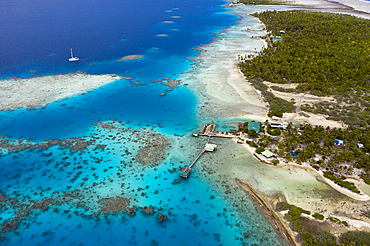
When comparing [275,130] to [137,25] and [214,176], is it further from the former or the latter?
[137,25]

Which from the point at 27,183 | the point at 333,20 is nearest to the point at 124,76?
the point at 27,183

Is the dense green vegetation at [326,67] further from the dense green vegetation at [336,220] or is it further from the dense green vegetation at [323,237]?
the dense green vegetation at [323,237]

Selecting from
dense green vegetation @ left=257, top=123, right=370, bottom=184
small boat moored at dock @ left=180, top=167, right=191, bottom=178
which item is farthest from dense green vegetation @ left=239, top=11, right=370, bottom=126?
small boat moored at dock @ left=180, top=167, right=191, bottom=178

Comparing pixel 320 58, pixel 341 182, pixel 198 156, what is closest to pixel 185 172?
pixel 198 156

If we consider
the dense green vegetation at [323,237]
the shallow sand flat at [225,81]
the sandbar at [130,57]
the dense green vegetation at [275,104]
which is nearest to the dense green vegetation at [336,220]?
the dense green vegetation at [323,237]

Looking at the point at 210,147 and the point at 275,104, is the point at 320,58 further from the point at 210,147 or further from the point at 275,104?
the point at 210,147

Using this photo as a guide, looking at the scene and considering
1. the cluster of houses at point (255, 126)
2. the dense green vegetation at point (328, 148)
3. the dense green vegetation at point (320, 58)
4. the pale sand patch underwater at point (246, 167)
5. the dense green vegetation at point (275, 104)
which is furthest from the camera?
the dense green vegetation at point (320, 58)

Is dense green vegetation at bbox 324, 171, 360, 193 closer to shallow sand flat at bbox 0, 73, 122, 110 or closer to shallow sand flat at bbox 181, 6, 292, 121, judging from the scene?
shallow sand flat at bbox 181, 6, 292, 121
